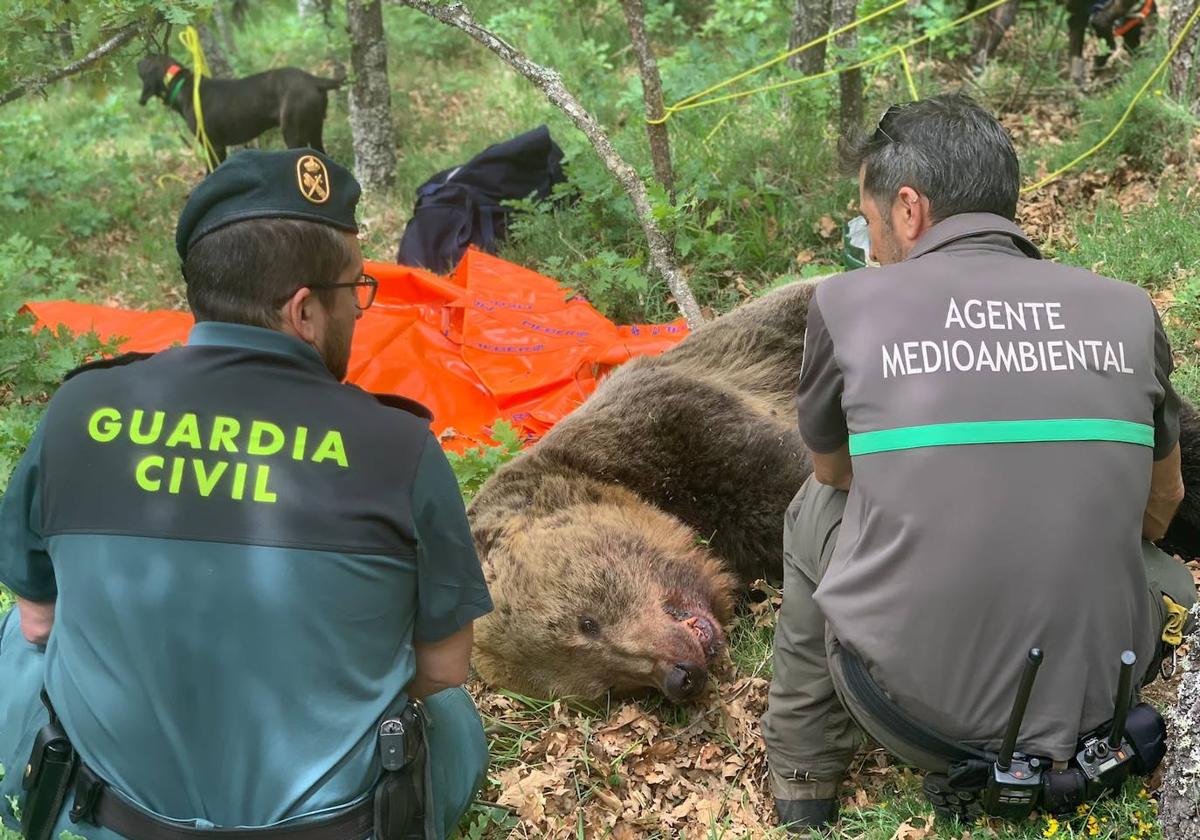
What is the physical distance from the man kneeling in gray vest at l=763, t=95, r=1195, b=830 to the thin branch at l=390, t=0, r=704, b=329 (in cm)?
280

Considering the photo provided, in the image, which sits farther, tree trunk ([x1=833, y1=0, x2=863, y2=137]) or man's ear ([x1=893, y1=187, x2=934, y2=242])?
tree trunk ([x1=833, y1=0, x2=863, y2=137])

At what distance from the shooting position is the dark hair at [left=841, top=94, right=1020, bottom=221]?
2.87 metres

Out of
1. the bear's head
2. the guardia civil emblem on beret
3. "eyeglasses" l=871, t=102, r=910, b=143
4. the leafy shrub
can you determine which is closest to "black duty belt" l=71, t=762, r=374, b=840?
the guardia civil emblem on beret

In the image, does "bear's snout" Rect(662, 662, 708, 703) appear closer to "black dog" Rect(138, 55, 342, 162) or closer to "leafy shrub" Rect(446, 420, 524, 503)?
"leafy shrub" Rect(446, 420, 524, 503)

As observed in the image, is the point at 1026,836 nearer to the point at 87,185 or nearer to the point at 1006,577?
the point at 1006,577

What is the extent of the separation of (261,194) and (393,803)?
4.52 feet

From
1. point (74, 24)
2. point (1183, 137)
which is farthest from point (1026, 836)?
point (74, 24)

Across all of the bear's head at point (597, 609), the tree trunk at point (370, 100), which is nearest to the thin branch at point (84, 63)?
the tree trunk at point (370, 100)

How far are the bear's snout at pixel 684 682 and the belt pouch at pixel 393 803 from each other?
1.31m

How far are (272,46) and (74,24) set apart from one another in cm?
798

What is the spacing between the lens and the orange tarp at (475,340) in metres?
5.73

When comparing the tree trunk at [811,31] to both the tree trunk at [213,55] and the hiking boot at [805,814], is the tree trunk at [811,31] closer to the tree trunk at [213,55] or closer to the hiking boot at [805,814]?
the hiking boot at [805,814]

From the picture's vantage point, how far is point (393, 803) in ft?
8.02

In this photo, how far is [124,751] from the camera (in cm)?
233
